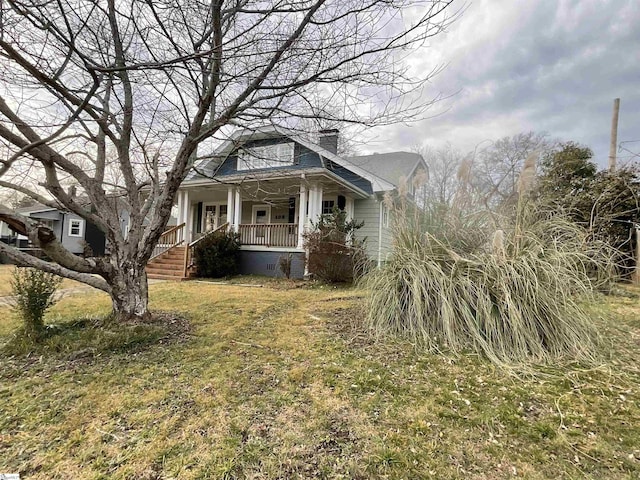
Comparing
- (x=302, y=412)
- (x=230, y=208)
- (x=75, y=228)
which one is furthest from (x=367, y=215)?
(x=75, y=228)

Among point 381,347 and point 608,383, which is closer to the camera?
point 608,383

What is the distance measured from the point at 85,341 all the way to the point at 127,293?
2.09ft

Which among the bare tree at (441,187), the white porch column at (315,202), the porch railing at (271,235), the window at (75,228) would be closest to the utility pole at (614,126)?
the white porch column at (315,202)

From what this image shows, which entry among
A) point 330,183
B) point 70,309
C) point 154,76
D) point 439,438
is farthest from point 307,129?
point 330,183

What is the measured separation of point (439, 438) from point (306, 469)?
773 mm

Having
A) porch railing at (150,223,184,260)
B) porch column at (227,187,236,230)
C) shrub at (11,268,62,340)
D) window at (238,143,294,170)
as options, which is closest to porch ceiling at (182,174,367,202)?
porch column at (227,187,236,230)

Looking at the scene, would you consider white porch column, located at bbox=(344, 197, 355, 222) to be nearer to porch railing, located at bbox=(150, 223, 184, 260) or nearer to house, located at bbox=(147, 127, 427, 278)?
house, located at bbox=(147, 127, 427, 278)

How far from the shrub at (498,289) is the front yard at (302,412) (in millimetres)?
292

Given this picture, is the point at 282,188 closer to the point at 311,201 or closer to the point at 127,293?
the point at 311,201

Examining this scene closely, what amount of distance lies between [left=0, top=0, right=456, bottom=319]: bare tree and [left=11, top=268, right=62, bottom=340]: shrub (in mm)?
285

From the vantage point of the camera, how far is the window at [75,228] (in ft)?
Answer: 68.4

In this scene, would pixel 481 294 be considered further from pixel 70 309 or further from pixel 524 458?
pixel 70 309

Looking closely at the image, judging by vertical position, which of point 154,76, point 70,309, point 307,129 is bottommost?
point 70,309

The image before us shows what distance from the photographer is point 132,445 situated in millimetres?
1665
